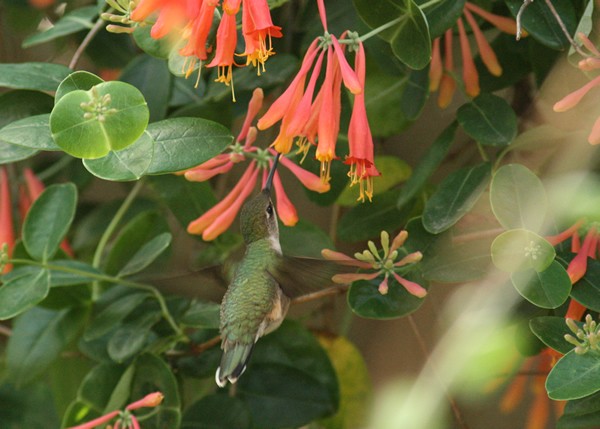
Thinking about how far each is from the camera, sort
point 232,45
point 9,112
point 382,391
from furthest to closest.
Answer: point 382,391 → point 9,112 → point 232,45

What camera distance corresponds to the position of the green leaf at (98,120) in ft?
3.01

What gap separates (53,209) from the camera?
4.33 ft

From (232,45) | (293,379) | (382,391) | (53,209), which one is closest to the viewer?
(232,45)

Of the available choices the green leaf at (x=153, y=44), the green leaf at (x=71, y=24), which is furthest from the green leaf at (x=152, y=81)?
the green leaf at (x=153, y=44)

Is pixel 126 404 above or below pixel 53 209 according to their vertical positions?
below

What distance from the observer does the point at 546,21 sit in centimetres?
110

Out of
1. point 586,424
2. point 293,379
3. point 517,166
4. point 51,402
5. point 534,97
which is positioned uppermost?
point 517,166

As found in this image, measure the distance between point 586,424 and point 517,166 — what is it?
29cm

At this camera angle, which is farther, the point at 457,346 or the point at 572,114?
the point at 572,114

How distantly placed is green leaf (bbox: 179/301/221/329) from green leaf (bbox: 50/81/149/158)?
380mm

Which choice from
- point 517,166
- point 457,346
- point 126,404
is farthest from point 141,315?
point 517,166

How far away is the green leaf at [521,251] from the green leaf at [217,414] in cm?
50

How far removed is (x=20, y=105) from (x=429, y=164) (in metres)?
0.51

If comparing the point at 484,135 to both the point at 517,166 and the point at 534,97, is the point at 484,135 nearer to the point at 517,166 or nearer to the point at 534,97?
the point at 517,166
